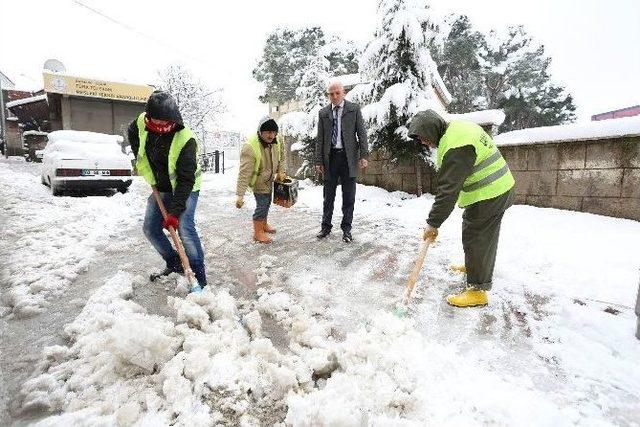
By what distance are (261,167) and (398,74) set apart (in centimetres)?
433

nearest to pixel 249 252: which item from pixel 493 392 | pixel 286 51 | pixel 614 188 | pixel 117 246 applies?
pixel 117 246

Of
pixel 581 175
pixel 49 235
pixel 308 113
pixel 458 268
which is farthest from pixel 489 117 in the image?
pixel 49 235

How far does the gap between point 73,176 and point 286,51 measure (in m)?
19.3

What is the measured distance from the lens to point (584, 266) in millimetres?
3389

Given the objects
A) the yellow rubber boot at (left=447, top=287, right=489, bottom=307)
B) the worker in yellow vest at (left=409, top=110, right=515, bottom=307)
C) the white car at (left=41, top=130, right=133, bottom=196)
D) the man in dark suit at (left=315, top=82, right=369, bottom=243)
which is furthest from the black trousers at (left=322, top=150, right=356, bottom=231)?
the white car at (left=41, top=130, right=133, bottom=196)

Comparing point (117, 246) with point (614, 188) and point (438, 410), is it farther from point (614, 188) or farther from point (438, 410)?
point (614, 188)

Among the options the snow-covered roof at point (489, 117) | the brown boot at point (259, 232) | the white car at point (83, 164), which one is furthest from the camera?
the white car at point (83, 164)

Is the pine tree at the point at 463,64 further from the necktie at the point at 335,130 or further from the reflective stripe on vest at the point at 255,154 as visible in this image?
the reflective stripe on vest at the point at 255,154

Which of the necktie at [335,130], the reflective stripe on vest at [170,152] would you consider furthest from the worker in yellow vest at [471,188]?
the necktie at [335,130]

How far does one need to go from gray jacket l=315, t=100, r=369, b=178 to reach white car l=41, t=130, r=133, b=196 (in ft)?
19.1

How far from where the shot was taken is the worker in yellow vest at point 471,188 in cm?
242

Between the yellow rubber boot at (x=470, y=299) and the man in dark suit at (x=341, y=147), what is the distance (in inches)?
74.6

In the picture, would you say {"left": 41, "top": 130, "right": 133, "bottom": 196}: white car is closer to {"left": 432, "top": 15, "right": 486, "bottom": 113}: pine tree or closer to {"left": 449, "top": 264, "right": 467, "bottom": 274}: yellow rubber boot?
{"left": 449, "top": 264, "right": 467, "bottom": 274}: yellow rubber boot

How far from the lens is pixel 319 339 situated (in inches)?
83.0
